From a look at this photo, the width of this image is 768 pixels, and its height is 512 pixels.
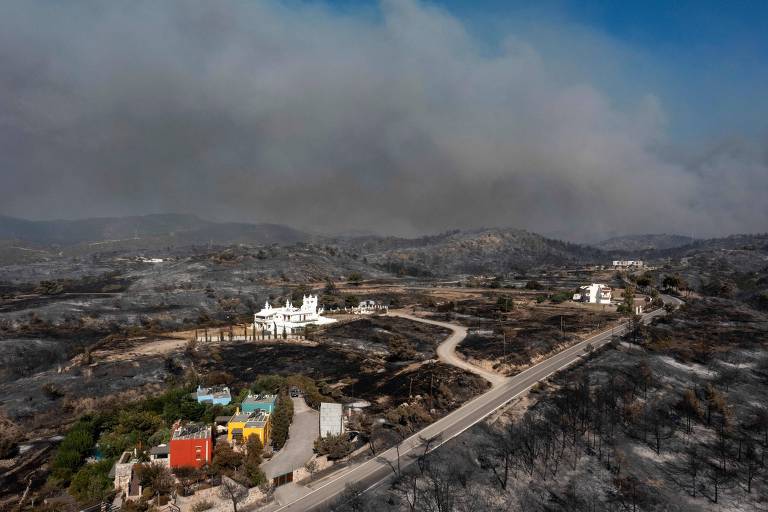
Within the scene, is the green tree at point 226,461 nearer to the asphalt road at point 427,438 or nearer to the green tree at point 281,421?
the green tree at point 281,421

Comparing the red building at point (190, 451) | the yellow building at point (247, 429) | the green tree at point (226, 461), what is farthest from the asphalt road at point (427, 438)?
the red building at point (190, 451)

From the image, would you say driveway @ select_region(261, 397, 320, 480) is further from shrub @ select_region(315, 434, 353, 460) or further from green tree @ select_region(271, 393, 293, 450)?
shrub @ select_region(315, 434, 353, 460)

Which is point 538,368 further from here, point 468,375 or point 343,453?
point 343,453

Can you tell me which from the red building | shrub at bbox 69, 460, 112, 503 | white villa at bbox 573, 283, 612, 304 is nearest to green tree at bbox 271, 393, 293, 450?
the red building

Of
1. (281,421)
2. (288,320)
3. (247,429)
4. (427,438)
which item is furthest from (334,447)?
(288,320)

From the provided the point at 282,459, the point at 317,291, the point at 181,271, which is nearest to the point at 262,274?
the point at 181,271

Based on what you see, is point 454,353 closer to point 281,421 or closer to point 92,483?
point 281,421

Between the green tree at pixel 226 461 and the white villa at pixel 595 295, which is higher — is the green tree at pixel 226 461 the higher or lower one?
the lower one
